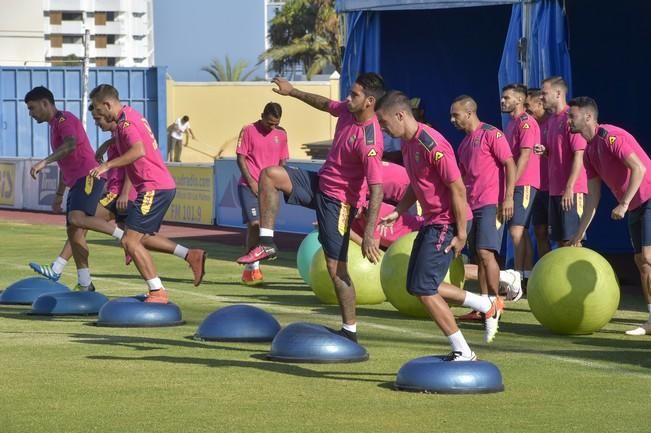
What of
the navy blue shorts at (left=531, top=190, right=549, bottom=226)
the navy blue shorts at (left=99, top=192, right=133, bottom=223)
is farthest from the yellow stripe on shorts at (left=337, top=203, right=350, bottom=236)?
the navy blue shorts at (left=531, top=190, right=549, bottom=226)

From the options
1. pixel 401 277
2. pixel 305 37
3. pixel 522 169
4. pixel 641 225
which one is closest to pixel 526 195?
pixel 522 169

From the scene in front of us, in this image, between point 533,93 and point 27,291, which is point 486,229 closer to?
point 533,93

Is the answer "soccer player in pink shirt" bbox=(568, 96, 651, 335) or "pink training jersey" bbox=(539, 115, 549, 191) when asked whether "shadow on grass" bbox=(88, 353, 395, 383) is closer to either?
"soccer player in pink shirt" bbox=(568, 96, 651, 335)

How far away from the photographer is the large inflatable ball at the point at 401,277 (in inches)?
514

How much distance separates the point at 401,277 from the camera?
42.8 ft

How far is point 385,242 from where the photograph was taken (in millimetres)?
15547

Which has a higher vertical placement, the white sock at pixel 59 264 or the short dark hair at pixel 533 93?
the short dark hair at pixel 533 93

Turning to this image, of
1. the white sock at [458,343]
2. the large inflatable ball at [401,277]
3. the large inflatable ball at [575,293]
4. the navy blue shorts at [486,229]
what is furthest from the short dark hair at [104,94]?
the white sock at [458,343]

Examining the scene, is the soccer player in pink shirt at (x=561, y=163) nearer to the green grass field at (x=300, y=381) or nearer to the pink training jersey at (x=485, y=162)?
the green grass field at (x=300, y=381)

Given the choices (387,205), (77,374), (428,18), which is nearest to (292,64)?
(428,18)

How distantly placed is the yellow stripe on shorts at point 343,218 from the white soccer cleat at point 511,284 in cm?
417

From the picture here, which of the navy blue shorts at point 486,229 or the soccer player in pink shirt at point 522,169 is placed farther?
the soccer player in pink shirt at point 522,169

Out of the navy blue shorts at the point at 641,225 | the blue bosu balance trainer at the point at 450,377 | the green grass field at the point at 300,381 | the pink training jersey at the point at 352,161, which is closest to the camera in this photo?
the green grass field at the point at 300,381

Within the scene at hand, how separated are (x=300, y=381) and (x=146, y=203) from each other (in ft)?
12.4
